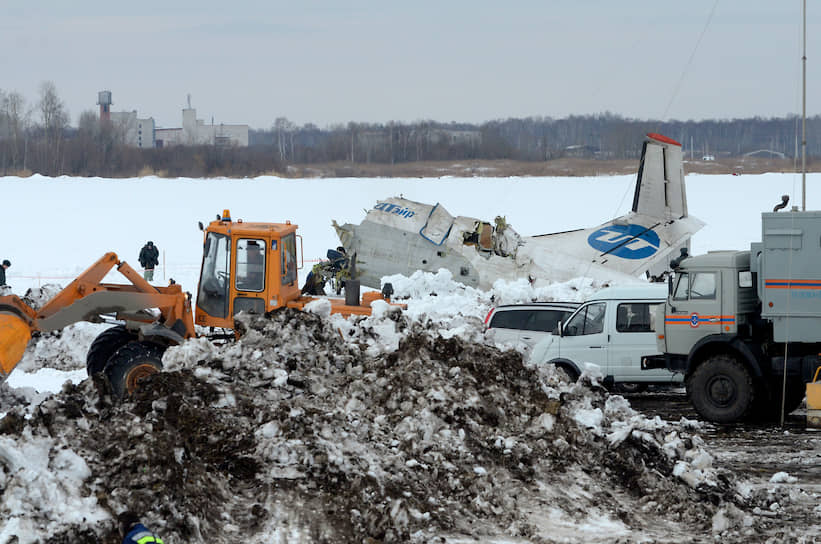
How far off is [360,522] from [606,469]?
3.00 metres

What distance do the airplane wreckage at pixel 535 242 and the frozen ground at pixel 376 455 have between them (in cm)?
1195

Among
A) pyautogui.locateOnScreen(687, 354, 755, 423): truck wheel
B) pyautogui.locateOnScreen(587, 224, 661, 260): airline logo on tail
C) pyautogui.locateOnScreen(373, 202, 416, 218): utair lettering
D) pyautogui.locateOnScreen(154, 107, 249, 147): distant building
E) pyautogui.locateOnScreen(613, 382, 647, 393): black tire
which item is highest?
pyautogui.locateOnScreen(154, 107, 249, 147): distant building

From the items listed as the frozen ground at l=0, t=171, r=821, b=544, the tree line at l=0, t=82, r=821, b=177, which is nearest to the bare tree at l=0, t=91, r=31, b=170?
the tree line at l=0, t=82, r=821, b=177

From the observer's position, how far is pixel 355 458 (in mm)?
9391

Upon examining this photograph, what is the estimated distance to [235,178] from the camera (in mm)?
62750

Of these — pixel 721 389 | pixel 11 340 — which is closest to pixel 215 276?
pixel 11 340

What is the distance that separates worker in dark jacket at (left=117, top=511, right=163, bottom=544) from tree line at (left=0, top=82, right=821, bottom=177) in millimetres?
45013

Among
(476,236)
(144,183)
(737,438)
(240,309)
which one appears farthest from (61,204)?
(737,438)

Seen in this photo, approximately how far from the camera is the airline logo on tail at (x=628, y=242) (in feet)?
84.7

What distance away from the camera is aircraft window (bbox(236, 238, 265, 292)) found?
14.8 m

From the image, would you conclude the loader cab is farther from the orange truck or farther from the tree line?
the tree line

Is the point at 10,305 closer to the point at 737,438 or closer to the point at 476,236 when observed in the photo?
the point at 737,438

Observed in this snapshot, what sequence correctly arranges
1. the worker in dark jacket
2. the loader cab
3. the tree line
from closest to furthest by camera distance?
the worker in dark jacket < the loader cab < the tree line

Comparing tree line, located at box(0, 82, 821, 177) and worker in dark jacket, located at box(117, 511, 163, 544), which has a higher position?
tree line, located at box(0, 82, 821, 177)
